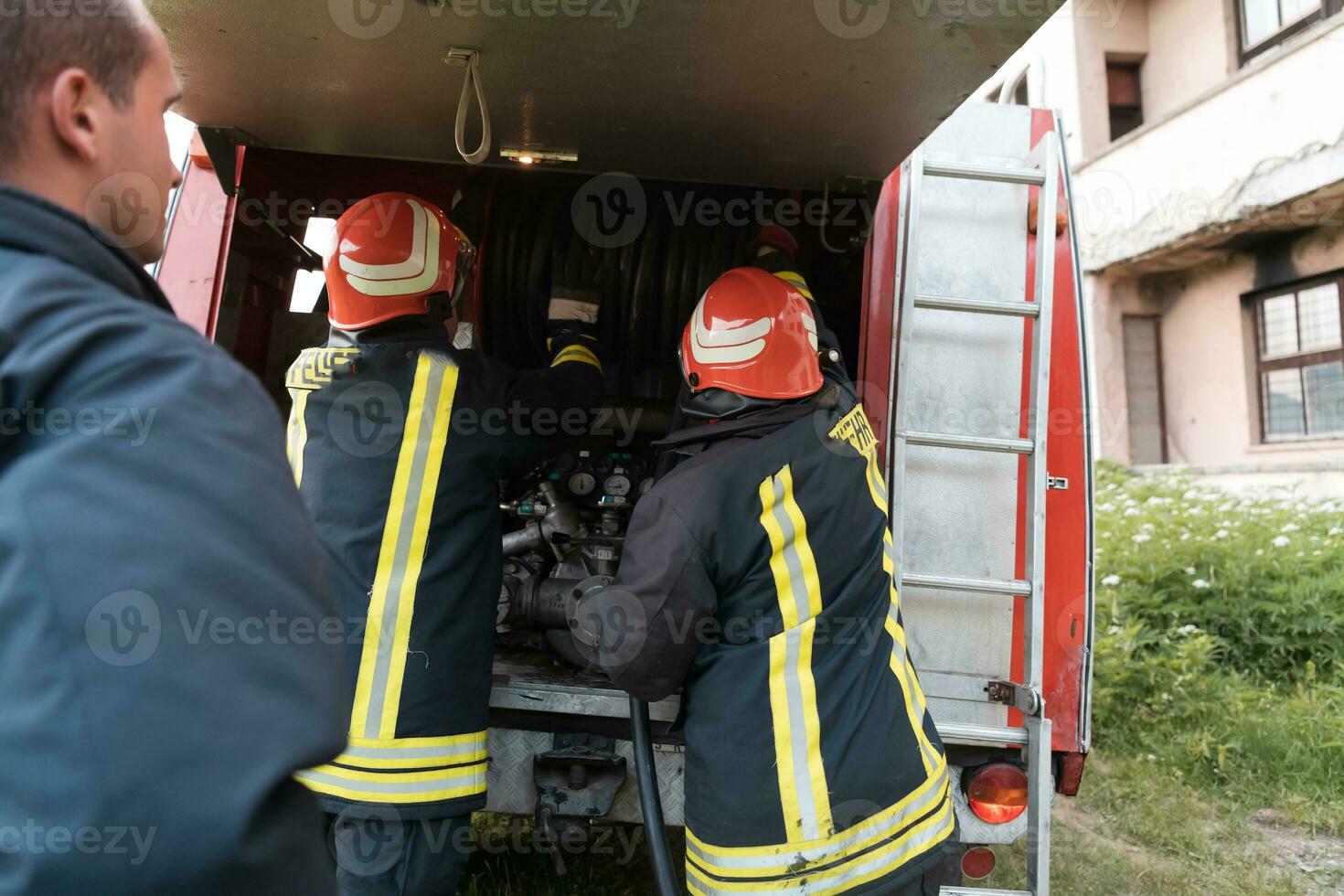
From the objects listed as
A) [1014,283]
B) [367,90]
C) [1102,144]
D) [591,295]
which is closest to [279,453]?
[367,90]

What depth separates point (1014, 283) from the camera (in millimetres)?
2539

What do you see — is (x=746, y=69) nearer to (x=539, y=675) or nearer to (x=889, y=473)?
(x=889, y=473)

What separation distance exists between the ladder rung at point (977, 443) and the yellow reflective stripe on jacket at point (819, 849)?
92 cm

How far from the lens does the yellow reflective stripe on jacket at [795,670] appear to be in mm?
1894

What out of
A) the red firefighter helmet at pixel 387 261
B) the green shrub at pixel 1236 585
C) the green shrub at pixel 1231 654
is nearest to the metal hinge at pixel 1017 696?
the red firefighter helmet at pixel 387 261

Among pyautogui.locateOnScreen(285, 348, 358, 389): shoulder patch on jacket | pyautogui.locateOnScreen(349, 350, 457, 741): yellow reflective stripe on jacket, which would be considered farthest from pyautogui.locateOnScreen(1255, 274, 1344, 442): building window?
pyautogui.locateOnScreen(285, 348, 358, 389): shoulder patch on jacket

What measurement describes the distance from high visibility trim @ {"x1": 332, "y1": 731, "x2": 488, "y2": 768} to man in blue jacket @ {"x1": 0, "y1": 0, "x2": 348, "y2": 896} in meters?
1.35

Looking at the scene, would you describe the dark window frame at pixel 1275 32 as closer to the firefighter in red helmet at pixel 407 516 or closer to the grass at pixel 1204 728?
the grass at pixel 1204 728

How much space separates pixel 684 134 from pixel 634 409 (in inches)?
39.6

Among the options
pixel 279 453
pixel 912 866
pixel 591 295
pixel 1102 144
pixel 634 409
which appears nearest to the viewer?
pixel 279 453

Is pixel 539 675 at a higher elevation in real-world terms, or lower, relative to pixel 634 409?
lower

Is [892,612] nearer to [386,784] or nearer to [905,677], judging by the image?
[905,677]

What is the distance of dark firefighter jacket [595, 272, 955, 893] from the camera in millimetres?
1899

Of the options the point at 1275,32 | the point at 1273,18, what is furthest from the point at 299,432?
the point at 1273,18
